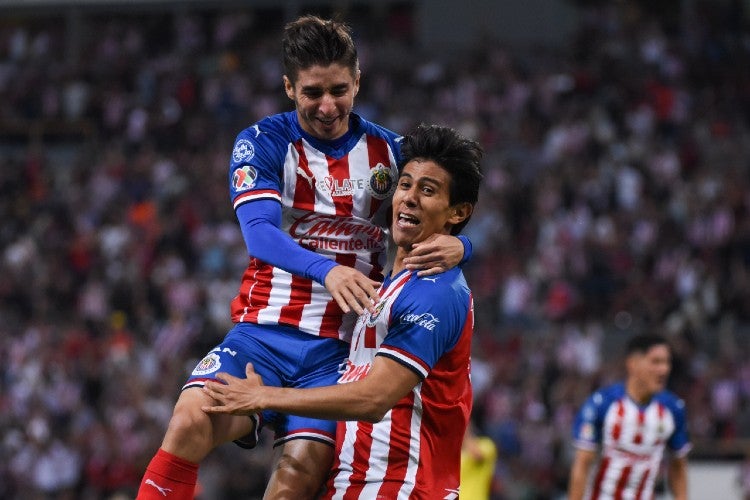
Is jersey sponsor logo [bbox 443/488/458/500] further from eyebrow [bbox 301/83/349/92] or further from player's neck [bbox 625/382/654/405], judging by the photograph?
player's neck [bbox 625/382/654/405]

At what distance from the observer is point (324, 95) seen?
5.14 metres

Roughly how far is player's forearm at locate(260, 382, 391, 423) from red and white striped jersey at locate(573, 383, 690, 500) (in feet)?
16.1

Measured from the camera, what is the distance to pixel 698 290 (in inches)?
617

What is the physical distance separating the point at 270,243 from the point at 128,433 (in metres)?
10.9

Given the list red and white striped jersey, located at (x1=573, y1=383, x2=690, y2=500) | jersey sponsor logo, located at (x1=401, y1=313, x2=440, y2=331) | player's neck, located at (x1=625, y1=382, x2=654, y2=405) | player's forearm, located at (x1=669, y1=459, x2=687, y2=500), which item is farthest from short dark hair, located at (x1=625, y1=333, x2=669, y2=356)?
jersey sponsor logo, located at (x1=401, y1=313, x2=440, y2=331)

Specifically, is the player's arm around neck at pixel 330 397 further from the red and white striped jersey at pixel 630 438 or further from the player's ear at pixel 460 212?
the red and white striped jersey at pixel 630 438

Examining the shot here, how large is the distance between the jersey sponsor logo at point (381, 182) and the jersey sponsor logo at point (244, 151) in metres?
0.53

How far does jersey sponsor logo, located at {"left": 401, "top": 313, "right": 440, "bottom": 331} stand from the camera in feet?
15.1

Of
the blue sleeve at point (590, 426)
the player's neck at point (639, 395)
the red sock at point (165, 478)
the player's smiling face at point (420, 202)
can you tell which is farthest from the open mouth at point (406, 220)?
the player's neck at point (639, 395)

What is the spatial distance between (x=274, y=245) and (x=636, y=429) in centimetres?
504

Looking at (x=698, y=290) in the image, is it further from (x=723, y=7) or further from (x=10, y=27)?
(x=10, y=27)

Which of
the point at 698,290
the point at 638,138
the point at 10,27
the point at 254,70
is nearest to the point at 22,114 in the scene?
the point at 10,27

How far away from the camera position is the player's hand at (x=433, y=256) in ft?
15.5

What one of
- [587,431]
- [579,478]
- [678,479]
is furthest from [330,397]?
[678,479]
